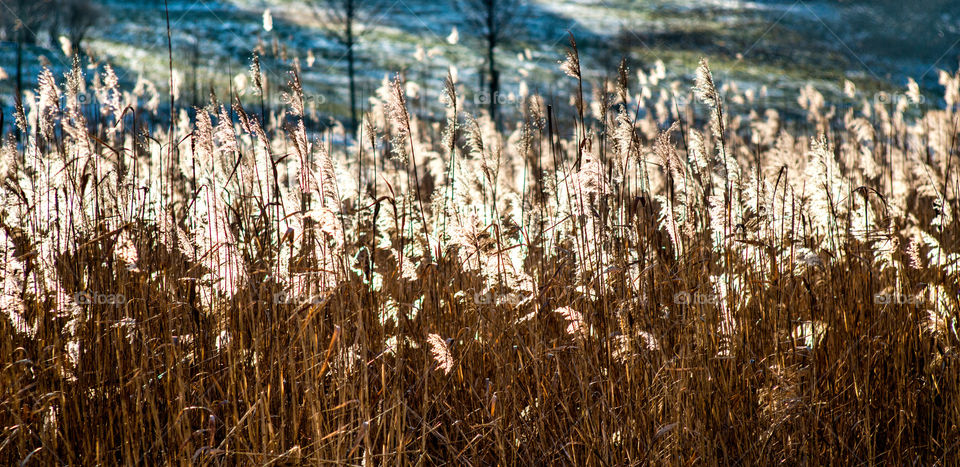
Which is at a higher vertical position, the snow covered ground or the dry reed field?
the snow covered ground

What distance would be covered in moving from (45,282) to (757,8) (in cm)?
5618

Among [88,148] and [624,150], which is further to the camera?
[624,150]

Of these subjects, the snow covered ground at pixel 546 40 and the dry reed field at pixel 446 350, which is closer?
the dry reed field at pixel 446 350

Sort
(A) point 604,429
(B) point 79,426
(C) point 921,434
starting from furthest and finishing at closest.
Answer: (C) point 921,434 < (B) point 79,426 < (A) point 604,429

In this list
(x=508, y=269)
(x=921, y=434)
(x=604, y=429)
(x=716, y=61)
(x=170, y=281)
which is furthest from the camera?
(x=716, y=61)

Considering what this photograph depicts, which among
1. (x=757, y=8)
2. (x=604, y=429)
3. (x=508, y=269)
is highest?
(x=757, y=8)

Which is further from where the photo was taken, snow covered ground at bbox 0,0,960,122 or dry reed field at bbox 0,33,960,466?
snow covered ground at bbox 0,0,960,122

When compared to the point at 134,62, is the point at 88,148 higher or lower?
lower

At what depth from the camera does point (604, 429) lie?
5.99 feet

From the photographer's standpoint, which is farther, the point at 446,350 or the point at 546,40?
the point at 546,40

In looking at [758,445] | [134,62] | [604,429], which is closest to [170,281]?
A: [604,429]

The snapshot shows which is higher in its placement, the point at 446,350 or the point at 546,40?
the point at 546,40

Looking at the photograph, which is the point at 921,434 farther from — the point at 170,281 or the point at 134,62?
the point at 134,62

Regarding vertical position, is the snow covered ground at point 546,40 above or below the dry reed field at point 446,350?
above
